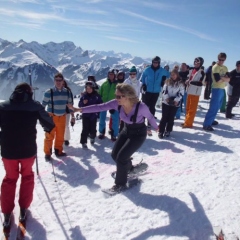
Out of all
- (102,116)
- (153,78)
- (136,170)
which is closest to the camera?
(136,170)

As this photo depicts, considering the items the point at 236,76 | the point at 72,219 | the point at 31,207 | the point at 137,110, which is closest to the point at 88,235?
the point at 72,219

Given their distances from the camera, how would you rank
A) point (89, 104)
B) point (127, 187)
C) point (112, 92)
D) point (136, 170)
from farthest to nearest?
point (112, 92) < point (89, 104) < point (136, 170) < point (127, 187)

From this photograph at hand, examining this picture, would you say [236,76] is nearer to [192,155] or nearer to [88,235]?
[192,155]

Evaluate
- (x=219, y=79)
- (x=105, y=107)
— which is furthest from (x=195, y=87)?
(x=105, y=107)

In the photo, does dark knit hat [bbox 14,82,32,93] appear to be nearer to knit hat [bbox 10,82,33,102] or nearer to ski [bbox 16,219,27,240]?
knit hat [bbox 10,82,33,102]

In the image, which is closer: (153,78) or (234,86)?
(153,78)

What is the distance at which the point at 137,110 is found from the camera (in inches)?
234

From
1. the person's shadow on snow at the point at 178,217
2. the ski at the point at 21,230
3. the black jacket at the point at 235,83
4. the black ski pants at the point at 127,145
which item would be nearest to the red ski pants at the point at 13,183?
the ski at the point at 21,230

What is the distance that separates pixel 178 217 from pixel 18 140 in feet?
11.9

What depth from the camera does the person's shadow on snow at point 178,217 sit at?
187 inches

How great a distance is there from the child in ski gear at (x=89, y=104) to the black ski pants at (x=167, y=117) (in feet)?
8.70

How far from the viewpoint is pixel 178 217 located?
17.1ft

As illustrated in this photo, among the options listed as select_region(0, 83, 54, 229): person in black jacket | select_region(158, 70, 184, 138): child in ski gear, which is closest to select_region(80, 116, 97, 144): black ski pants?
select_region(158, 70, 184, 138): child in ski gear

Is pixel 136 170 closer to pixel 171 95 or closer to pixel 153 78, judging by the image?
pixel 171 95
